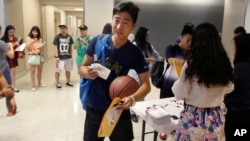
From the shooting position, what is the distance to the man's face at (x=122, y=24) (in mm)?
1406

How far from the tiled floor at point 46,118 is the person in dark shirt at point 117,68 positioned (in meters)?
1.61

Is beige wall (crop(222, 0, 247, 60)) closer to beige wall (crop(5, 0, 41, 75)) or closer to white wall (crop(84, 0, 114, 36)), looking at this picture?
white wall (crop(84, 0, 114, 36))

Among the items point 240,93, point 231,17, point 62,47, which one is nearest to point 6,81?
point 240,93

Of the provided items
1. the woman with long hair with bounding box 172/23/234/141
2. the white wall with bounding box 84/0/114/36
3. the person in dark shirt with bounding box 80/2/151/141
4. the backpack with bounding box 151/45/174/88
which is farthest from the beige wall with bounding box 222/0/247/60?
the person in dark shirt with bounding box 80/2/151/141

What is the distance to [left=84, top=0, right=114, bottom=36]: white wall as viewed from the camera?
6062 millimetres

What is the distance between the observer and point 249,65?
197 cm

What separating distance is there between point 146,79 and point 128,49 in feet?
0.77

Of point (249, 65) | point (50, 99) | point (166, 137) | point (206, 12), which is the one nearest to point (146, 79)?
point (249, 65)

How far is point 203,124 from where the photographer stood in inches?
63.5

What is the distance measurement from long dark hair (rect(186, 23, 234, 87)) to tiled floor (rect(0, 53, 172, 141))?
5.92 feet

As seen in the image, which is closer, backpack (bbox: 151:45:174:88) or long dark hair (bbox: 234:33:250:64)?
long dark hair (bbox: 234:33:250:64)

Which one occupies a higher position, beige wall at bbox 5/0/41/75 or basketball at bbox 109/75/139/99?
beige wall at bbox 5/0/41/75

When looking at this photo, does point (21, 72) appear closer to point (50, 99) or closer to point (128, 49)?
point (50, 99)

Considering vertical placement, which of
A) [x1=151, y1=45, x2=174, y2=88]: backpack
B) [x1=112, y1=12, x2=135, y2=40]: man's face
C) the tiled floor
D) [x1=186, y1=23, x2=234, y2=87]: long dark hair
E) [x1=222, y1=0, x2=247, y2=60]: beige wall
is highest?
[x1=222, y1=0, x2=247, y2=60]: beige wall
